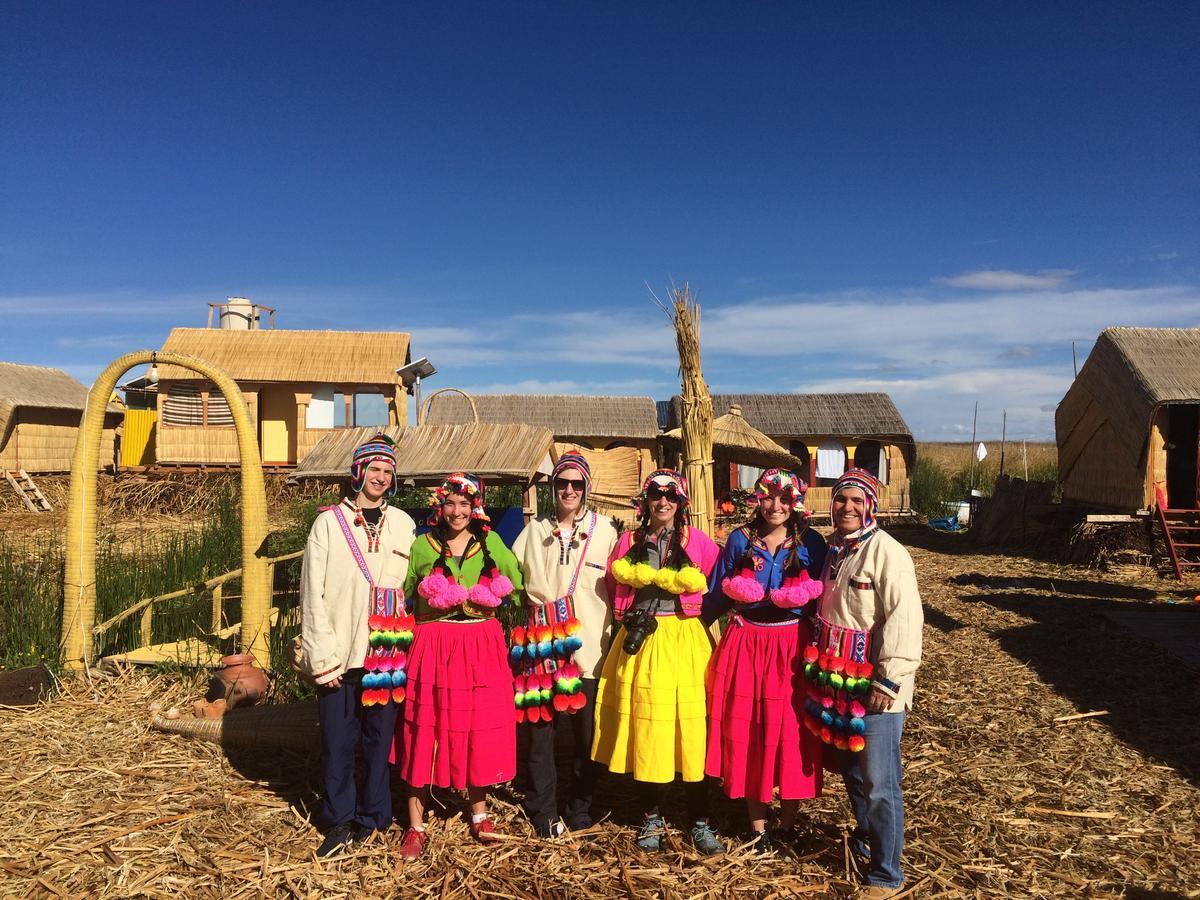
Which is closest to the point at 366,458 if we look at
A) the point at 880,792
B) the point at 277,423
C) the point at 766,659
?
the point at 766,659

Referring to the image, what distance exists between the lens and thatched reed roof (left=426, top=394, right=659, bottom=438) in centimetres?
1972

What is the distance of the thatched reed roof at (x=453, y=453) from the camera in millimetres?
5676

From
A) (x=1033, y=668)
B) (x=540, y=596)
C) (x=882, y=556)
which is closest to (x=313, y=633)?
(x=540, y=596)

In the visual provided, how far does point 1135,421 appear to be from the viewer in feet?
37.6

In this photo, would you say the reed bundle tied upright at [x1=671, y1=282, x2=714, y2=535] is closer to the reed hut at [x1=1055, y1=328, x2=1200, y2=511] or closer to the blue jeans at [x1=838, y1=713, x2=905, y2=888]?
the blue jeans at [x1=838, y1=713, x2=905, y2=888]

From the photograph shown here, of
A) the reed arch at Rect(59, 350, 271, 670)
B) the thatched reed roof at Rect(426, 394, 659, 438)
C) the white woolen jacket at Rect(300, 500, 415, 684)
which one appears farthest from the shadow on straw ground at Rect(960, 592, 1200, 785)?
the thatched reed roof at Rect(426, 394, 659, 438)

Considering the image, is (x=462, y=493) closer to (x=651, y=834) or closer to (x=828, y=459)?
(x=651, y=834)

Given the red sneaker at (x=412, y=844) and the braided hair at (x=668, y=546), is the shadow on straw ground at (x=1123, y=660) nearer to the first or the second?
the braided hair at (x=668, y=546)

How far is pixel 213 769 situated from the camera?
4094 millimetres

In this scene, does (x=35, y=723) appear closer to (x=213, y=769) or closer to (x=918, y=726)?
(x=213, y=769)

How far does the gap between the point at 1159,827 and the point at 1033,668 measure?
2.73 metres

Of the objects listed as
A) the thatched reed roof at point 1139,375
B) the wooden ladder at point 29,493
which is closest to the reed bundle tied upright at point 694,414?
the thatched reed roof at point 1139,375

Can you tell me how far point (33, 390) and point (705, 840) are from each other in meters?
21.1

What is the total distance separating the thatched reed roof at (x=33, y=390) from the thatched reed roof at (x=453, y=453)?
52.0ft
